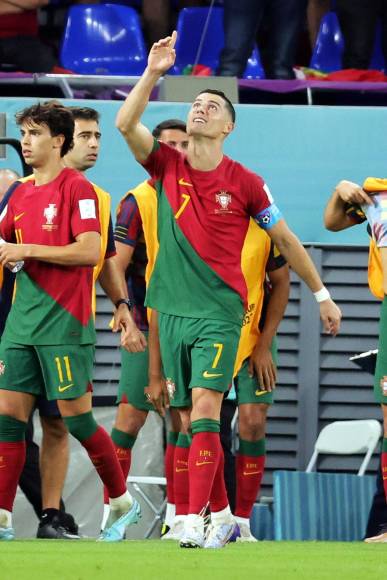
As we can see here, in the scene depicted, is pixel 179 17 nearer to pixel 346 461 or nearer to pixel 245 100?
pixel 245 100

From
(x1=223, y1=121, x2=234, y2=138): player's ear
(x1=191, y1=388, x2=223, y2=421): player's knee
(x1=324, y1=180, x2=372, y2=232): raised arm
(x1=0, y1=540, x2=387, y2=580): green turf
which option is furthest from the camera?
(x1=324, y1=180, x2=372, y2=232): raised arm

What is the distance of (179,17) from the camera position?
1333 centimetres

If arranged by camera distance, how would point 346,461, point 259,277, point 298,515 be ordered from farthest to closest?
point 346,461
point 298,515
point 259,277

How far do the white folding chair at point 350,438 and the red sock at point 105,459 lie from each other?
11.0 ft

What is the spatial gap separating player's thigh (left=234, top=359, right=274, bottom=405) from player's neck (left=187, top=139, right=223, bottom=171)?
1.39m

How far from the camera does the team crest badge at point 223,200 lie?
755 cm

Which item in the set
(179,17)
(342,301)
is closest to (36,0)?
(179,17)

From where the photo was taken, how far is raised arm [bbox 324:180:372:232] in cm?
812

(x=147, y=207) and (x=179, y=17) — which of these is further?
(x=179, y=17)

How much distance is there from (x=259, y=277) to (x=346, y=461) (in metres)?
3.07

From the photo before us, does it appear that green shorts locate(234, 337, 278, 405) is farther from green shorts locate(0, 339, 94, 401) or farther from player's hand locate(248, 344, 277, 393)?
green shorts locate(0, 339, 94, 401)

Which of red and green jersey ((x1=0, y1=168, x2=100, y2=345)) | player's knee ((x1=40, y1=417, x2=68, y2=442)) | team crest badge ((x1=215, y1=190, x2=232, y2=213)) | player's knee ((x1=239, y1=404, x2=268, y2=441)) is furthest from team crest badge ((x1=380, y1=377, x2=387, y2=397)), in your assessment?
A: player's knee ((x1=40, y1=417, x2=68, y2=442))

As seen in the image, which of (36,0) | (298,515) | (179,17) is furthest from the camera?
(179,17)

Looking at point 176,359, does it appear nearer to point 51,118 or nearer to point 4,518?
point 4,518
